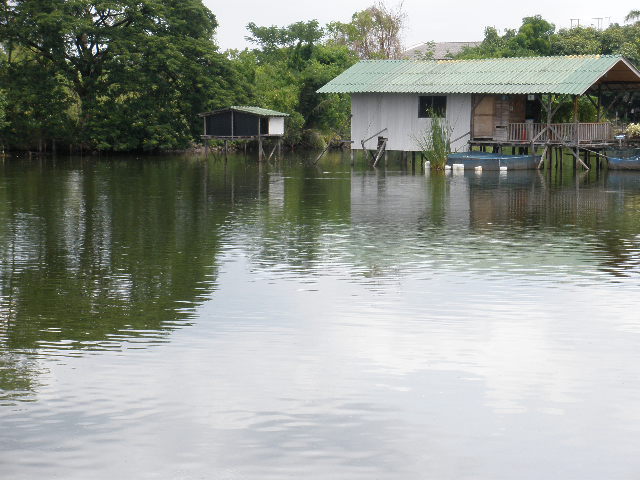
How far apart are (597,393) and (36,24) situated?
4449cm

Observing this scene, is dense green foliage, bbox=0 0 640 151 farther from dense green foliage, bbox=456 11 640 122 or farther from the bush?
the bush

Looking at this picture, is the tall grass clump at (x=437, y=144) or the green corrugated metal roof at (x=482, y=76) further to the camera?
the tall grass clump at (x=437, y=144)

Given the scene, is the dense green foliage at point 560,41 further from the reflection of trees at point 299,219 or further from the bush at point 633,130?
the reflection of trees at point 299,219

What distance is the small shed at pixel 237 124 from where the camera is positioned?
48.9 metres

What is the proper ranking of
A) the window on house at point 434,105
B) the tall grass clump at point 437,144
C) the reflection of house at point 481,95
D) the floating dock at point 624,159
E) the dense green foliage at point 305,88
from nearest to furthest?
the reflection of house at point 481,95 < the tall grass clump at point 437,144 < the floating dock at point 624,159 < the window on house at point 434,105 < the dense green foliage at point 305,88

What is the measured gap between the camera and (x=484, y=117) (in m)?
42.0

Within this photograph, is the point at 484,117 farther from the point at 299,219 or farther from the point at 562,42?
the point at 562,42

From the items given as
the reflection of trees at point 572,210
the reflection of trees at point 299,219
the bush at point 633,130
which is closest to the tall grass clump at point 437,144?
the reflection of trees at point 572,210

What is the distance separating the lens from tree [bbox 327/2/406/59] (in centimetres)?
7950

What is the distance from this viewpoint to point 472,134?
42.1 meters

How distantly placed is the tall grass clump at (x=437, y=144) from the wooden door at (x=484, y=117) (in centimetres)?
115

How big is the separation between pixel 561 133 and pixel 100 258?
27933mm

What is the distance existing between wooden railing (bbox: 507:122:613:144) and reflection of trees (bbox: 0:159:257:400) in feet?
44.1

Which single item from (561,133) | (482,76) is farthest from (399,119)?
(561,133)
